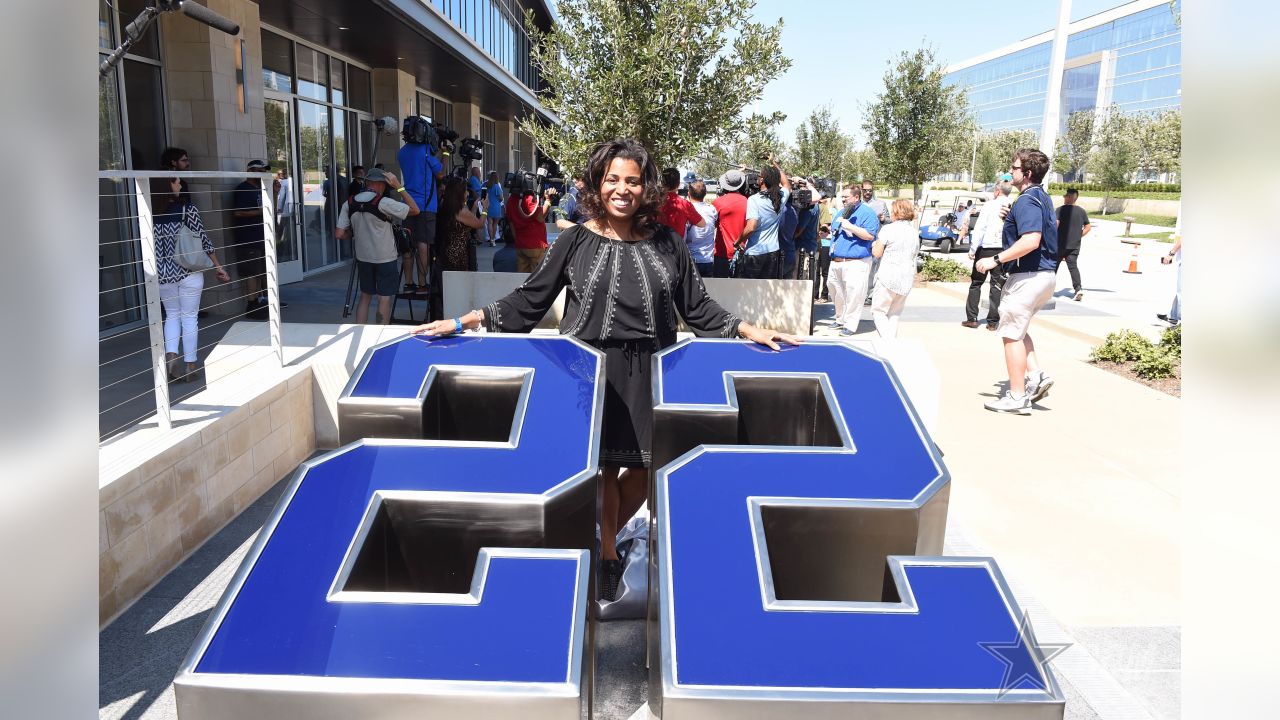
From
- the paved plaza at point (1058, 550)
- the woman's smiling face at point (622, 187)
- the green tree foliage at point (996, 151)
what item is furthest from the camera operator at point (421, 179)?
the green tree foliage at point (996, 151)

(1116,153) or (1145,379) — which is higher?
(1116,153)

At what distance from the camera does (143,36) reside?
974cm

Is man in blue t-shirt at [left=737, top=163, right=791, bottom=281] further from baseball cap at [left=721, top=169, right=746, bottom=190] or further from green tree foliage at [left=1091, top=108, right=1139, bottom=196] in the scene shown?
green tree foliage at [left=1091, top=108, right=1139, bottom=196]

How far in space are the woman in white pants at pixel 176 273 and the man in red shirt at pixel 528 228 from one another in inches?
143

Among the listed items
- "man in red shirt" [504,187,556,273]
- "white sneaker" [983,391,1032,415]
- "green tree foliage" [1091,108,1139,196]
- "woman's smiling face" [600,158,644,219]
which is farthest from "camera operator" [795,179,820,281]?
"green tree foliage" [1091,108,1139,196]

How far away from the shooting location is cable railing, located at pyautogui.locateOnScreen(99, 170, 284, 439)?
169 inches

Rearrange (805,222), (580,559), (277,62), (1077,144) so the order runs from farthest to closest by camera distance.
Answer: (1077,144), (277,62), (805,222), (580,559)

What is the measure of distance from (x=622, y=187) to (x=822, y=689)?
80.5 inches

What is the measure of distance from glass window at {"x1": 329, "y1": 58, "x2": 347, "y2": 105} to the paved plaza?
41.7 ft

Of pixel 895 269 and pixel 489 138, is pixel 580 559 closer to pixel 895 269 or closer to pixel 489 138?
pixel 895 269

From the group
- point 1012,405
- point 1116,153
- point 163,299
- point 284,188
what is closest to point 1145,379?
point 1012,405

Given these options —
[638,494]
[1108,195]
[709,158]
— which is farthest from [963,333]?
[1108,195]

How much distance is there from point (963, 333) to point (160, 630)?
33.5 ft

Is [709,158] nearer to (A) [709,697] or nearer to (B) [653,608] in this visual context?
(B) [653,608]
